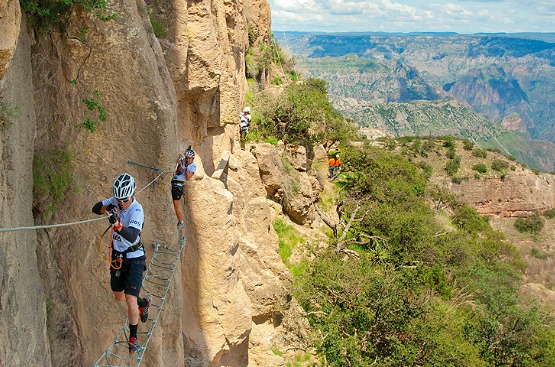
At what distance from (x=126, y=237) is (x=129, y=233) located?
0.06 meters

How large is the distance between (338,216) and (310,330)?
12.2 m

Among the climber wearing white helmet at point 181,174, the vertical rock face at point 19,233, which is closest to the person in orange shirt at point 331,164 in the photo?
the climber wearing white helmet at point 181,174

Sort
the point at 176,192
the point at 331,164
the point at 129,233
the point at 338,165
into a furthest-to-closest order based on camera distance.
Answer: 1. the point at 338,165
2. the point at 331,164
3. the point at 176,192
4. the point at 129,233

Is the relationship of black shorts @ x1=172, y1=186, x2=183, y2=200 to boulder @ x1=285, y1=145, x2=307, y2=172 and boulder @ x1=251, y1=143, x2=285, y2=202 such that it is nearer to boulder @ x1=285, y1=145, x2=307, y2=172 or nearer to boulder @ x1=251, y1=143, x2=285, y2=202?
boulder @ x1=251, y1=143, x2=285, y2=202

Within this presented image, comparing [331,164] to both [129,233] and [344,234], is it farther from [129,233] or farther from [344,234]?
[129,233]

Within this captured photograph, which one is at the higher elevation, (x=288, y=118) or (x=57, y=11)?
(x=57, y=11)

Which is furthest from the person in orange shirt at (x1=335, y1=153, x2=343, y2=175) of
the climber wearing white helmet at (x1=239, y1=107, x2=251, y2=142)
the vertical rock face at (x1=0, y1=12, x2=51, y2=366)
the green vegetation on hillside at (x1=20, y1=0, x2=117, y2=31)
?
the vertical rock face at (x1=0, y1=12, x2=51, y2=366)

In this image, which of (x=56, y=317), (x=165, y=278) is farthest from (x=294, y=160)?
(x=56, y=317)

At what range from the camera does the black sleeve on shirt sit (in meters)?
5.96

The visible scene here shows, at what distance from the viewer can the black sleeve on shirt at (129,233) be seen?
596 cm

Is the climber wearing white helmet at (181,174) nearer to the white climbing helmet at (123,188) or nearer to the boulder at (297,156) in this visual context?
the white climbing helmet at (123,188)

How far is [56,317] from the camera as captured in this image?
6836mm

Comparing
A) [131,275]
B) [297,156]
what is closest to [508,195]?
[297,156]

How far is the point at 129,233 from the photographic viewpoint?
5980 millimetres
